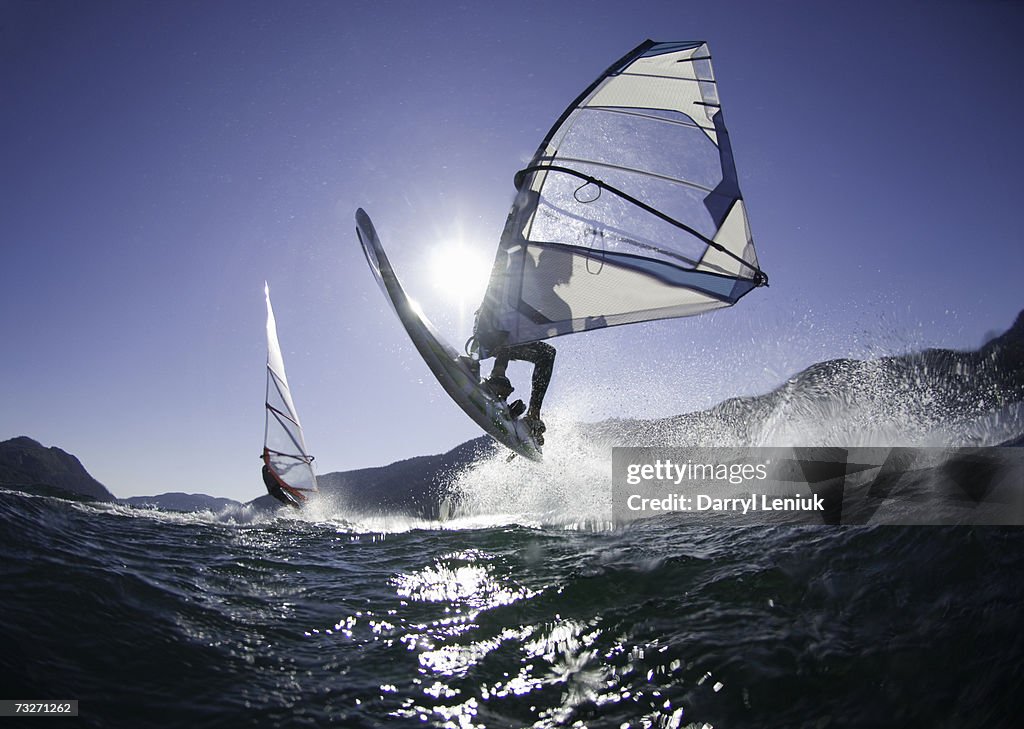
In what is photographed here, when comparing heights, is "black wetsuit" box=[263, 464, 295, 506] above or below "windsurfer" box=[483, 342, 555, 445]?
below

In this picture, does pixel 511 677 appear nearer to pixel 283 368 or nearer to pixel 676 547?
pixel 676 547

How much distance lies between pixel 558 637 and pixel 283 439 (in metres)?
25.7

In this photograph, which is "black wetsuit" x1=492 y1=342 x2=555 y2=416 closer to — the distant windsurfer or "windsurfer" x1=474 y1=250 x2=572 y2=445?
"windsurfer" x1=474 y1=250 x2=572 y2=445

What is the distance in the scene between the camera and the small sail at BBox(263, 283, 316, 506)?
2439 centimetres

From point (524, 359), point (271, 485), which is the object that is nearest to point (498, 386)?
point (524, 359)

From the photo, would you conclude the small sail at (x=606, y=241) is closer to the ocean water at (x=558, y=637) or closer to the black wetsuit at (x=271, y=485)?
the ocean water at (x=558, y=637)

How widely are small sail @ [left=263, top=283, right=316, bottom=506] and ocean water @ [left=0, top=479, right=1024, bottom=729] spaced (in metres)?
21.2

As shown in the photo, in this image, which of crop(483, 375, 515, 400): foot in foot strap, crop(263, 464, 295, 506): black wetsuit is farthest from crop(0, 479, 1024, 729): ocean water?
crop(263, 464, 295, 506): black wetsuit

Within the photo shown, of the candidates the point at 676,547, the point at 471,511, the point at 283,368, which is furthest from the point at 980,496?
the point at 283,368

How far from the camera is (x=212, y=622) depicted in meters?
3.53

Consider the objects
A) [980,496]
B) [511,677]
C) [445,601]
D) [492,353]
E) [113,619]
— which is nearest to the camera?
[511,677]

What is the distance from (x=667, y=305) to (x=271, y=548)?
7.69m

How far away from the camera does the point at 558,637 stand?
3.19 meters

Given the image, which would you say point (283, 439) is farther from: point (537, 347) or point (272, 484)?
point (537, 347)
